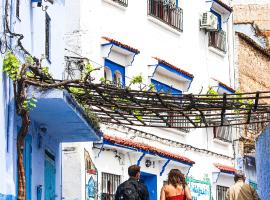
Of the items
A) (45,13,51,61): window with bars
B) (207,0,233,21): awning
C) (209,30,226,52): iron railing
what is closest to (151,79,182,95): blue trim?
(209,30,226,52): iron railing

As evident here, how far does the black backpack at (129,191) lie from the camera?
15078 millimetres

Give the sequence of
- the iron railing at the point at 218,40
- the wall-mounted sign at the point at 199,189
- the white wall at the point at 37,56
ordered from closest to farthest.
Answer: the white wall at the point at 37,56
the wall-mounted sign at the point at 199,189
the iron railing at the point at 218,40

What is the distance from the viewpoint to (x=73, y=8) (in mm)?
22641

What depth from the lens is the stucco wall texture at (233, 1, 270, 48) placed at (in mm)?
37656

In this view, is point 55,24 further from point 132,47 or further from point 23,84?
point 132,47

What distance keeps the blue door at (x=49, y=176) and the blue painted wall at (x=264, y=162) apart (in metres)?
4.30

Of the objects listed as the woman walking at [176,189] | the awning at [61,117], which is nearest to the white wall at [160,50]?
the awning at [61,117]

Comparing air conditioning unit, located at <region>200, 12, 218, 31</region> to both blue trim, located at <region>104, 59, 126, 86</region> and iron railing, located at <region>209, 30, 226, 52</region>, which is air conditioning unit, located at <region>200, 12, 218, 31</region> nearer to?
iron railing, located at <region>209, 30, 226, 52</region>

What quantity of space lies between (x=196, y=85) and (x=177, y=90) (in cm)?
154

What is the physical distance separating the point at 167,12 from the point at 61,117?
11074 mm

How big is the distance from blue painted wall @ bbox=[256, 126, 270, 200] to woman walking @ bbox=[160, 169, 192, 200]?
3.66 meters

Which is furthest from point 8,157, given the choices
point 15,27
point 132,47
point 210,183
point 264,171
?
point 210,183

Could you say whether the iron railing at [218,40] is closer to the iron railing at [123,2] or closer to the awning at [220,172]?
the awning at [220,172]

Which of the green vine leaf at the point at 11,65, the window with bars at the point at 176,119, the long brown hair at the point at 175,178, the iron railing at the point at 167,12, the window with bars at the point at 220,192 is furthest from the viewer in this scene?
the window with bars at the point at 220,192
